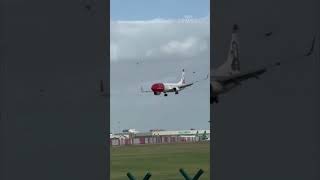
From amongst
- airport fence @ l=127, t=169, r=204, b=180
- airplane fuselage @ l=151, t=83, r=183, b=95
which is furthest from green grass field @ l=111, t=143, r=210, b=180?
Answer: airplane fuselage @ l=151, t=83, r=183, b=95

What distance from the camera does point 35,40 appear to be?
81.0 inches
